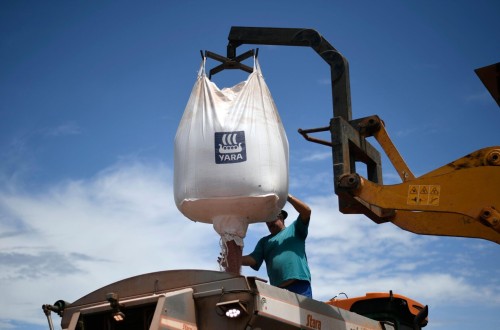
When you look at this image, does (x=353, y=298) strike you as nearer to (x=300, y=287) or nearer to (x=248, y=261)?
(x=300, y=287)

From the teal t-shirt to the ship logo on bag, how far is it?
1159 millimetres

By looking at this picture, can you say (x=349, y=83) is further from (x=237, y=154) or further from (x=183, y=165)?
(x=183, y=165)

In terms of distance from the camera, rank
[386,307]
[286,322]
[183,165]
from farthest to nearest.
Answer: [386,307] → [183,165] → [286,322]

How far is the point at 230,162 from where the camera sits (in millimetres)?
5680

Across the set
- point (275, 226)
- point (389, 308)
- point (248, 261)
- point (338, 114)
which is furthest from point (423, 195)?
point (248, 261)

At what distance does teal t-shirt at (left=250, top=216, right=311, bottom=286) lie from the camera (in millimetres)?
6293

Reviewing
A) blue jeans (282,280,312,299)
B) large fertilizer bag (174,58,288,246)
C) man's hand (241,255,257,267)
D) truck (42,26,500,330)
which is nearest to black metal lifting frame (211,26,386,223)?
truck (42,26,500,330)

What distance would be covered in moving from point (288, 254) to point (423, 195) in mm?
1607

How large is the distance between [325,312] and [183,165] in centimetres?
172

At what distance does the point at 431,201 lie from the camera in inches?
204

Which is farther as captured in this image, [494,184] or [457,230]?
[457,230]

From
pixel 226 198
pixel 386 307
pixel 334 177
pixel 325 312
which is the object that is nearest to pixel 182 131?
pixel 226 198

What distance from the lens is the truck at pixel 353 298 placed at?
15.0ft

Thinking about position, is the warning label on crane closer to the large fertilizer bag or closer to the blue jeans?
the large fertilizer bag
